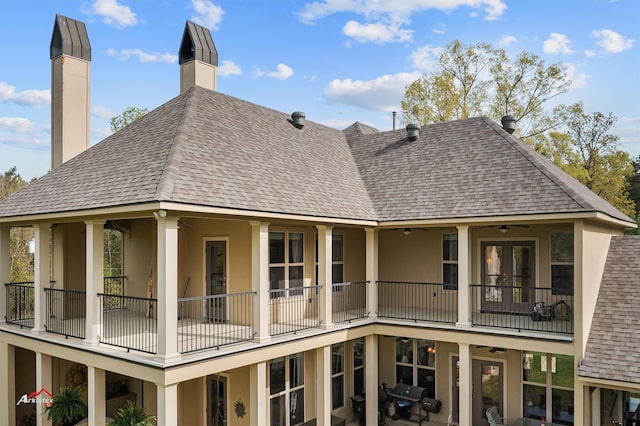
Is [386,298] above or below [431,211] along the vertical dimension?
below

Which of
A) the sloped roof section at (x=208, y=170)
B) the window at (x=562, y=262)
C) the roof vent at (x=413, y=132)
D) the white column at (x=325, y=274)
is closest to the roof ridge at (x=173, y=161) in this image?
the sloped roof section at (x=208, y=170)

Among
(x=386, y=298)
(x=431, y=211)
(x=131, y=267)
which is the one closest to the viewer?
(x=431, y=211)

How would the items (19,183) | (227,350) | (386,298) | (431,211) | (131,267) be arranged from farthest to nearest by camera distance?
(19,183), (386,298), (131,267), (431,211), (227,350)

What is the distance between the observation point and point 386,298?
15141 mm

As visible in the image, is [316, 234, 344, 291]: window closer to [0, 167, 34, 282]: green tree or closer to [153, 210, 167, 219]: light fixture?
[153, 210, 167, 219]: light fixture

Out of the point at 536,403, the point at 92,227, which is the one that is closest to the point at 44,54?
the point at 92,227

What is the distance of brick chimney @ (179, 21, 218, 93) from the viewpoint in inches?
605

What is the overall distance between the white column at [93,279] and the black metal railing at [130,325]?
15 cm

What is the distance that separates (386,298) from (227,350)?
22.4 ft

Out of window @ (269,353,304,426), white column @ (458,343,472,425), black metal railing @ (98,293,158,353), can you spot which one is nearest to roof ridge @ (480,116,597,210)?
white column @ (458,343,472,425)

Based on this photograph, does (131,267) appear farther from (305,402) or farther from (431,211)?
(431,211)

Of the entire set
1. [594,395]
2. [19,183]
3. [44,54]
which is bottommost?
[594,395]

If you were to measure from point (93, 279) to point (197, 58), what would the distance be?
8.40 meters
